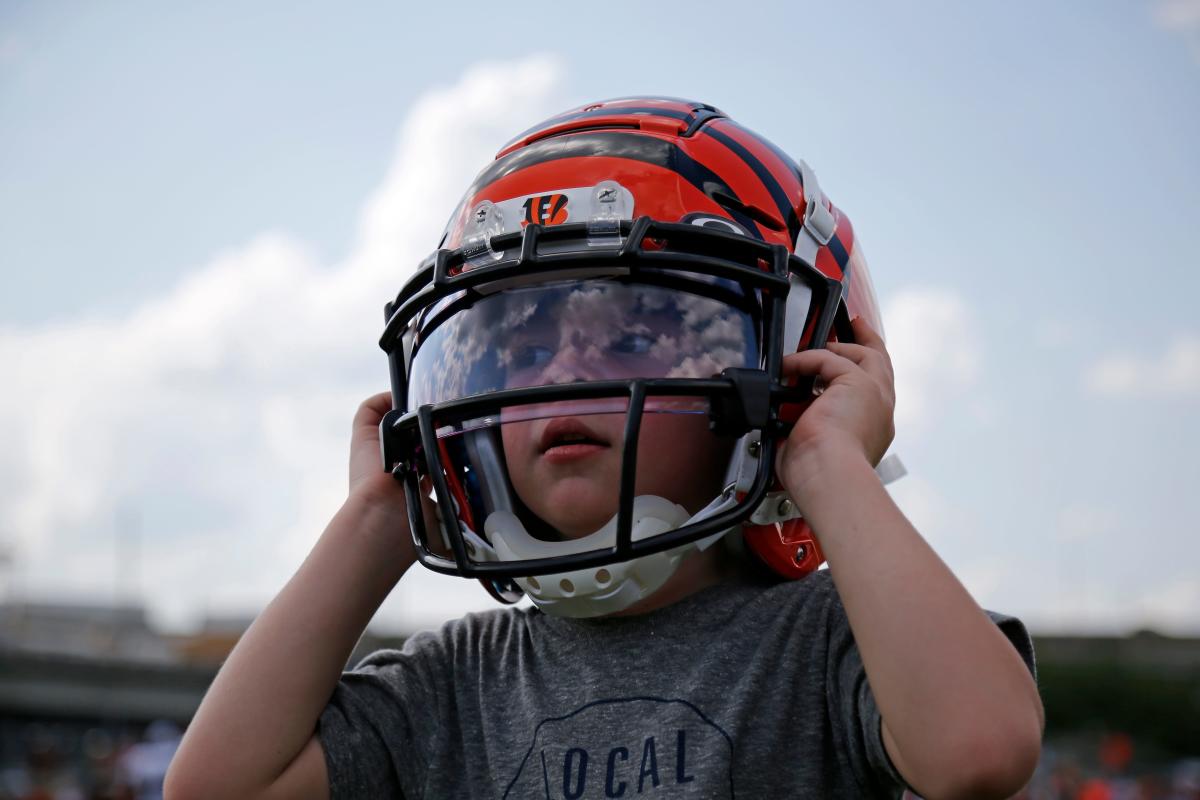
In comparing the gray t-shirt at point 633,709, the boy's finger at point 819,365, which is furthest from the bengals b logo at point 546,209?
the gray t-shirt at point 633,709

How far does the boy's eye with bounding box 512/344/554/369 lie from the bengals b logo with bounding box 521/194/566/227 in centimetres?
24

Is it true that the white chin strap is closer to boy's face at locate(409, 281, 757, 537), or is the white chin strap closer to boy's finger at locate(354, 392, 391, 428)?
boy's face at locate(409, 281, 757, 537)

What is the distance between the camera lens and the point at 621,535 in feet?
5.80

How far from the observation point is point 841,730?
186cm

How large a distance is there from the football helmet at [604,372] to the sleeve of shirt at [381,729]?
238 mm

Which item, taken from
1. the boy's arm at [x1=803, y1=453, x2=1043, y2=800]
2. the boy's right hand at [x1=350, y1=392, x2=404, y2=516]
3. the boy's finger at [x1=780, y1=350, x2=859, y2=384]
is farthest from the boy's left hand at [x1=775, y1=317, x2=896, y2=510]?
the boy's right hand at [x1=350, y1=392, x2=404, y2=516]

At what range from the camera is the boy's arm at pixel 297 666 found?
198cm

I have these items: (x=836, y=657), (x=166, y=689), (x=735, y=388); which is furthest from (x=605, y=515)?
(x=166, y=689)

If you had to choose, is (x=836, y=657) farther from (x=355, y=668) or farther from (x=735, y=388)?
(x=355, y=668)

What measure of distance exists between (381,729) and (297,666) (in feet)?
0.63

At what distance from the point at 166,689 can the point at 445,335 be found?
151ft

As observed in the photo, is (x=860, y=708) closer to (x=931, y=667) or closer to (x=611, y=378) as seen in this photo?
(x=931, y=667)

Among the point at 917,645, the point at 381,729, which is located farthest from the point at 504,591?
the point at 917,645

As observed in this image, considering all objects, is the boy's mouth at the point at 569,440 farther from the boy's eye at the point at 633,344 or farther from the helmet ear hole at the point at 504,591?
the helmet ear hole at the point at 504,591
